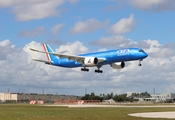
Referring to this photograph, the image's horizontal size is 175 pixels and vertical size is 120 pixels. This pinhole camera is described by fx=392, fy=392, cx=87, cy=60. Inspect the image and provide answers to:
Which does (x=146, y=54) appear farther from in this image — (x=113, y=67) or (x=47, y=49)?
(x=47, y=49)

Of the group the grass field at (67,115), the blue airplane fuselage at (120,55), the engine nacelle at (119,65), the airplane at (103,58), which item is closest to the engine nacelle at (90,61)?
the airplane at (103,58)

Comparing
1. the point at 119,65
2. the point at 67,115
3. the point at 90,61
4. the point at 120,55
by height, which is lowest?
the point at 67,115

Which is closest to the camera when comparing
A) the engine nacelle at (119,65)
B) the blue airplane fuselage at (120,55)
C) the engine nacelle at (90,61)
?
the blue airplane fuselage at (120,55)

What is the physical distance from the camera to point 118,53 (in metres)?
76.0

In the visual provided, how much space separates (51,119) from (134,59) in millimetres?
33170

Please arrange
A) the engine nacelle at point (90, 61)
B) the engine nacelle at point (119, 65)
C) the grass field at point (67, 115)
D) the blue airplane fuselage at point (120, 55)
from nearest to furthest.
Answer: the grass field at point (67, 115), the blue airplane fuselage at point (120, 55), the engine nacelle at point (90, 61), the engine nacelle at point (119, 65)

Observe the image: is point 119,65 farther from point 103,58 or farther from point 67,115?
point 67,115

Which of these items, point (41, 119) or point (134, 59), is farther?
point (134, 59)

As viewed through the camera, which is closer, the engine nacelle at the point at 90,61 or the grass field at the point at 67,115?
the grass field at the point at 67,115

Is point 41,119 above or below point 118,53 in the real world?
below

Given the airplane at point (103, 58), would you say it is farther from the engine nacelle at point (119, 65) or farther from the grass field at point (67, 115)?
the grass field at point (67, 115)

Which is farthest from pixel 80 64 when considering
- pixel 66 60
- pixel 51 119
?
pixel 51 119

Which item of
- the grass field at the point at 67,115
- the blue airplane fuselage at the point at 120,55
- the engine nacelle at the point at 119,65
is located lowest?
the grass field at the point at 67,115

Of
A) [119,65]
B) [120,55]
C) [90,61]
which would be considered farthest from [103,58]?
[119,65]
